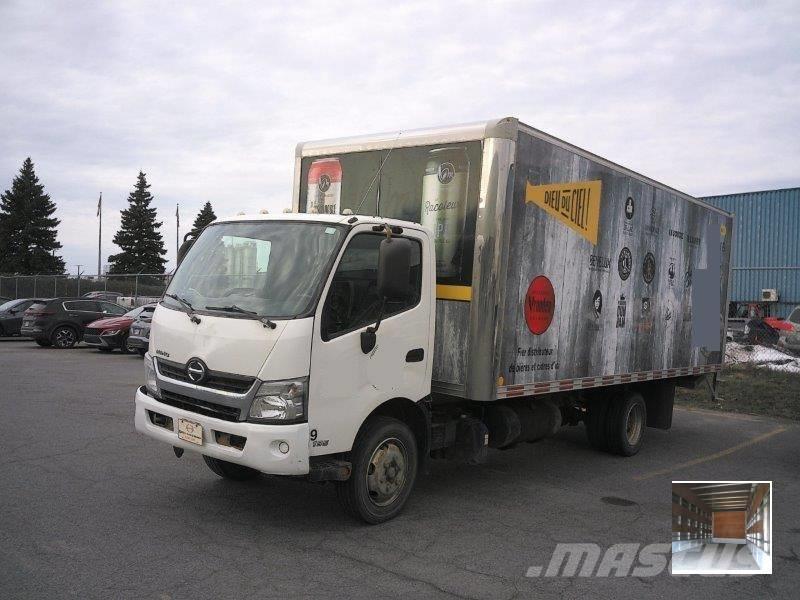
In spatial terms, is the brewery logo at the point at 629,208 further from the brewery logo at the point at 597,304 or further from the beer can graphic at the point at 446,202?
the beer can graphic at the point at 446,202

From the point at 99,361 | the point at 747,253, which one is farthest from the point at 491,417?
the point at 747,253

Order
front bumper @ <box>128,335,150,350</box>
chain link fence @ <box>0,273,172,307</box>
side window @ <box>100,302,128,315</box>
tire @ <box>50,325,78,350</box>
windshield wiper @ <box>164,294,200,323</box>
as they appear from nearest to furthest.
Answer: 1. windshield wiper @ <box>164,294,200,323</box>
2. front bumper @ <box>128,335,150,350</box>
3. tire @ <box>50,325,78,350</box>
4. side window @ <box>100,302,128,315</box>
5. chain link fence @ <box>0,273,172,307</box>

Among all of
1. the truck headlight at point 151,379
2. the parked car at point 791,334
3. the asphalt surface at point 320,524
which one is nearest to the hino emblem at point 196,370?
the truck headlight at point 151,379

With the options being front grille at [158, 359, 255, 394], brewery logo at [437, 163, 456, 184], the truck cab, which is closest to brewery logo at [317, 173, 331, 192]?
brewery logo at [437, 163, 456, 184]

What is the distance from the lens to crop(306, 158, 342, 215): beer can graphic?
23.0ft

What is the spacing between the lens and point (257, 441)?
4.70 m

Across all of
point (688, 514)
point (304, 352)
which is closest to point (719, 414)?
point (688, 514)

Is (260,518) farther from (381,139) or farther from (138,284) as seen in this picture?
(138,284)

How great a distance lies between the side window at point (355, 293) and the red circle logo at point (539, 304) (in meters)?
1.33

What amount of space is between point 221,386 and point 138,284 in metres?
31.3

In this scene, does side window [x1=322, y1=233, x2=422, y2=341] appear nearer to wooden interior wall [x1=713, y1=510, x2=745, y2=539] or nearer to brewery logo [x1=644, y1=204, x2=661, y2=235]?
wooden interior wall [x1=713, y1=510, x2=745, y2=539]

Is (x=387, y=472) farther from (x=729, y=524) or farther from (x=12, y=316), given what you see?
(x=12, y=316)

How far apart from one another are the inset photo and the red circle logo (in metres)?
1.86

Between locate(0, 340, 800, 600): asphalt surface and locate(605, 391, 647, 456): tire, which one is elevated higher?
locate(605, 391, 647, 456): tire
